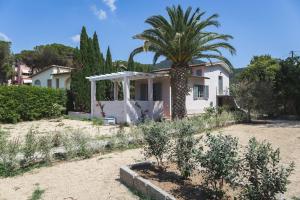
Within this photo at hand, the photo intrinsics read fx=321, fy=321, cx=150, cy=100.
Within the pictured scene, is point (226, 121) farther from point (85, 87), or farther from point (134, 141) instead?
point (85, 87)

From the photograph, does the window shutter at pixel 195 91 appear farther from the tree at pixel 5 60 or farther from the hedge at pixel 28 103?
the tree at pixel 5 60

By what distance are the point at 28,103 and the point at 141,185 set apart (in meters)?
17.5

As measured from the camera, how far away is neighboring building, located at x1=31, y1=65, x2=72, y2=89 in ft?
108

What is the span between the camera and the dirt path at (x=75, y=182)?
6273 millimetres

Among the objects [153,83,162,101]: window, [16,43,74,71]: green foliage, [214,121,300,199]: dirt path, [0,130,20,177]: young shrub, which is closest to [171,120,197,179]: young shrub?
[214,121,300,199]: dirt path

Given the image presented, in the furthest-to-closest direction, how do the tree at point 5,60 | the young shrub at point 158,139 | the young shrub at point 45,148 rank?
1. the tree at point 5,60
2. the young shrub at point 45,148
3. the young shrub at point 158,139

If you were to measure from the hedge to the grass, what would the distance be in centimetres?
1499

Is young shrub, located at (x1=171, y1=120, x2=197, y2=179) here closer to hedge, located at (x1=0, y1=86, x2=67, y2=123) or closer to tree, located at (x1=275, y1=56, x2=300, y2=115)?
hedge, located at (x1=0, y1=86, x2=67, y2=123)

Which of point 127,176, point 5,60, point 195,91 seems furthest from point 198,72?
point 5,60

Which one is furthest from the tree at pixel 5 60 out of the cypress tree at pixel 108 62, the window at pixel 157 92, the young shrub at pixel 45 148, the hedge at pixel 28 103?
the young shrub at pixel 45 148

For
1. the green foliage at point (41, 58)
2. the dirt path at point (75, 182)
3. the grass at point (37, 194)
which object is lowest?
the grass at point (37, 194)

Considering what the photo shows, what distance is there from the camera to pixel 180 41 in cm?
1859

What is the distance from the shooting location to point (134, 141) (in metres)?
11.4

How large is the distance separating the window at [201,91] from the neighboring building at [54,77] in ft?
43.6
